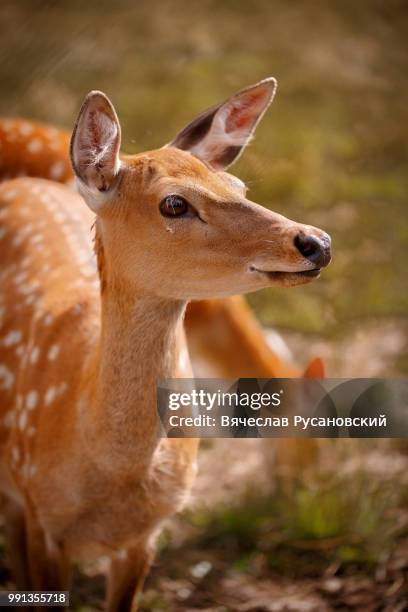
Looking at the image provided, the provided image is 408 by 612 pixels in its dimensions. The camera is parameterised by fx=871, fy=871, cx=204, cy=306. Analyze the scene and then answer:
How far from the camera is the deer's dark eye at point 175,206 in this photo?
1960 mm

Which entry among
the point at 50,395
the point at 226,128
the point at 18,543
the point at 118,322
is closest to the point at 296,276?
the point at 118,322

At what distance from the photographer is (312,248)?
5.99 ft

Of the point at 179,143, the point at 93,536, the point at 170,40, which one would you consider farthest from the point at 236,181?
the point at 170,40

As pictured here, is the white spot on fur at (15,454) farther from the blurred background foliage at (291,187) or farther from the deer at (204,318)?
the deer at (204,318)

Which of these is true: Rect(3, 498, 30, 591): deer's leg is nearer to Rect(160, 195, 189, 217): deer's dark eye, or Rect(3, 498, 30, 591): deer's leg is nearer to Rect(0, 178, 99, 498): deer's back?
Rect(0, 178, 99, 498): deer's back

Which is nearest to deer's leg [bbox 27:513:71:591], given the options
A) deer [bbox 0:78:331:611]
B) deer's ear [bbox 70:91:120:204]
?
deer [bbox 0:78:331:611]

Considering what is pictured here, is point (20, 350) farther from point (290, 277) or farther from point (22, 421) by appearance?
point (290, 277)

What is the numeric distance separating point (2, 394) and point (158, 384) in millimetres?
803

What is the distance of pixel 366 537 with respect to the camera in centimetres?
319

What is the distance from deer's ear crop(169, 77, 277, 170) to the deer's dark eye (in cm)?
34

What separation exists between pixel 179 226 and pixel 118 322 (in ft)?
1.02

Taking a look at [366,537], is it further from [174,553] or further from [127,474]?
[127,474]

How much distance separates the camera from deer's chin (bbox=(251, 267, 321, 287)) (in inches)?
72.9

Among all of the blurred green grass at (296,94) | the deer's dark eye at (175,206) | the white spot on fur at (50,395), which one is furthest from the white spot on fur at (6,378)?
the blurred green grass at (296,94)
